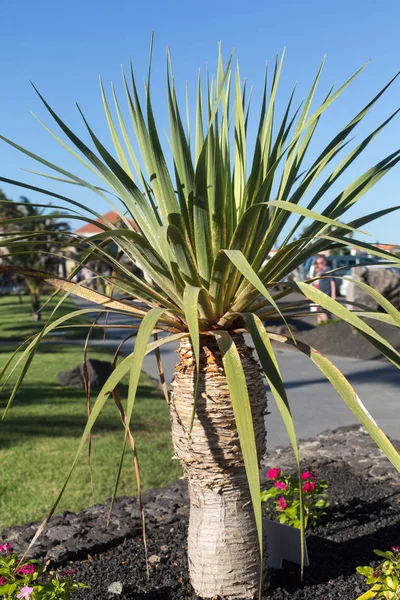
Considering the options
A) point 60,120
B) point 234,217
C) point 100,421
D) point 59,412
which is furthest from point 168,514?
point 59,412

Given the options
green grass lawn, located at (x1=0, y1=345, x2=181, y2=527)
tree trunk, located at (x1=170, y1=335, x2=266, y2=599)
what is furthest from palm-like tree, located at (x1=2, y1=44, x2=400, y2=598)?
green grass lawn, located at (x1=0, y1=345, x2=181, y2=527)

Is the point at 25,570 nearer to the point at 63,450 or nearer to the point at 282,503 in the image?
the point at 282,503

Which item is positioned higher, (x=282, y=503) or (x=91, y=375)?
(x=282, y=503)

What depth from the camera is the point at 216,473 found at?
2.61 meters

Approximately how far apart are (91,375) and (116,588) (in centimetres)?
652

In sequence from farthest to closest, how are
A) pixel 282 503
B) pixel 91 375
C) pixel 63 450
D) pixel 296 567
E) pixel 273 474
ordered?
1. pixel 91 375
2. pixel 63 450
3. pixel 273 474
4. pixel 282 503
5. pixel 296 567

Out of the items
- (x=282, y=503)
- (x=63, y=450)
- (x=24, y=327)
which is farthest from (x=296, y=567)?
(x=24, y=327)

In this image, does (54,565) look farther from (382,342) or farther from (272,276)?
(382,342)

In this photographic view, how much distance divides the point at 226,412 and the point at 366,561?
134 cm

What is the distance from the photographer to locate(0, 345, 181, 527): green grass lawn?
4992mm

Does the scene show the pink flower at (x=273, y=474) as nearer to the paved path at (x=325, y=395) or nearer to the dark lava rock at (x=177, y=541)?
the dark lava rock at (x=177, y=541)

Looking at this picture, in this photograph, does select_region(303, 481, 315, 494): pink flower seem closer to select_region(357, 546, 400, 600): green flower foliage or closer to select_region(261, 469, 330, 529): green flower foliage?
select_region(261, 469, 330, 529): green flower foliage

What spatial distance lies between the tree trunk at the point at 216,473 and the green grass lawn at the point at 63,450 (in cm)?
221

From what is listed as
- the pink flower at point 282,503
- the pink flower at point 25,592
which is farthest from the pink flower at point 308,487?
the pink flower at point 25,592
